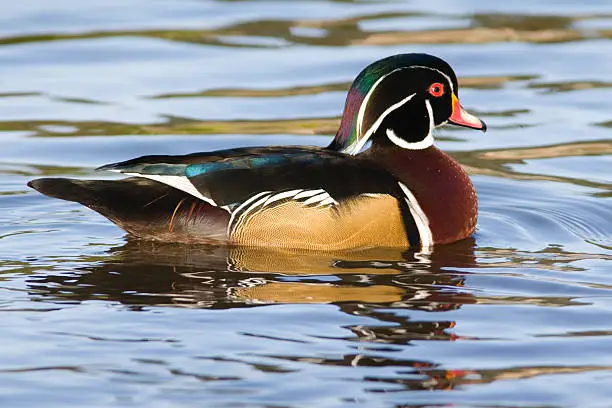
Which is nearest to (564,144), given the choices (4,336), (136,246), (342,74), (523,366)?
(342,74)

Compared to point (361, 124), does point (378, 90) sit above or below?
above

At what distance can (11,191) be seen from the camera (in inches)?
433

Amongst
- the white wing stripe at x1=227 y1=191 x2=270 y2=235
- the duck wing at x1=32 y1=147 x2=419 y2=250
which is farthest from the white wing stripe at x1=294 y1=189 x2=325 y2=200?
the white wing stripe at x1=227 y1=191 x2=270 y2=235

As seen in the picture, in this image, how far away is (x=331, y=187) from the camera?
30.5ft

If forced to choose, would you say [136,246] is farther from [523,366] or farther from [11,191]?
[523,366]

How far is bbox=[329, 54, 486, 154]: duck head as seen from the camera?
9.73 metres

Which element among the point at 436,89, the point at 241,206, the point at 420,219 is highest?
the point at 436,89

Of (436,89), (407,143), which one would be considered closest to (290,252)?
(407,143)

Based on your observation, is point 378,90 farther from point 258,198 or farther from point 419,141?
point 258,198

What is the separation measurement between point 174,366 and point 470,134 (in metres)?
6.65

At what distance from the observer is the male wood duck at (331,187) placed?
368 inches

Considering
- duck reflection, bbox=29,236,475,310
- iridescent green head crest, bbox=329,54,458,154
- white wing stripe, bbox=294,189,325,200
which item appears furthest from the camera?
iridescent green head crest, bbox=329,54,458,154

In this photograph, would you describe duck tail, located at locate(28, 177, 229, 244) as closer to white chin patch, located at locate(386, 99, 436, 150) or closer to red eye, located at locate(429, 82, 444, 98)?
white chin patch, located at locate(386, 99, 436, 150)

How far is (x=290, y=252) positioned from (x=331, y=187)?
20.9 inches
